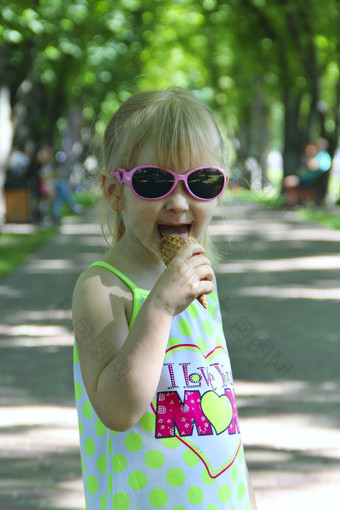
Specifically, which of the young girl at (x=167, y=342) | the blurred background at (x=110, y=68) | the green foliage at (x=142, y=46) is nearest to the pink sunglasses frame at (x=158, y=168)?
the young girl at (x=167, y=342)

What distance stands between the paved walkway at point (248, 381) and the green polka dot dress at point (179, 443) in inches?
17.8

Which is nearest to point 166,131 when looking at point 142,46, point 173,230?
point 173,230

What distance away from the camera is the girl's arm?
1637 mm

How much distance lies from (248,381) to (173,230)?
13.6ft

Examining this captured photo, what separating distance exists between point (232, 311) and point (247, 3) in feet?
59.4

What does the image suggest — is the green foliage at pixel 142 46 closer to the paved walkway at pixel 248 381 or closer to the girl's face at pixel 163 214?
the paved walkway at pixel 248 381

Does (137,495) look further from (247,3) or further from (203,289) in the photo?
(247,3)

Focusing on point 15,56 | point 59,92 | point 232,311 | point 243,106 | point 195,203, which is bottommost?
point 195,203

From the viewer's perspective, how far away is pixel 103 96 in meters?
35.0

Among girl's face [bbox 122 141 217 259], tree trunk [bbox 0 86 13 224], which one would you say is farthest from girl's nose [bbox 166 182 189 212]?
tree trunk [bbox 0 86 13 224]

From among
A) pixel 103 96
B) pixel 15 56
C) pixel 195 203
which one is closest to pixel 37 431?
pixel 195 203

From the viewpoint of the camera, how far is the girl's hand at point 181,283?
1.65 m

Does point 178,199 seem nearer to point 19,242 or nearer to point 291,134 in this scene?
point 19,242

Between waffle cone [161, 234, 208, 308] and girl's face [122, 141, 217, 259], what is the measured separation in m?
0.04
